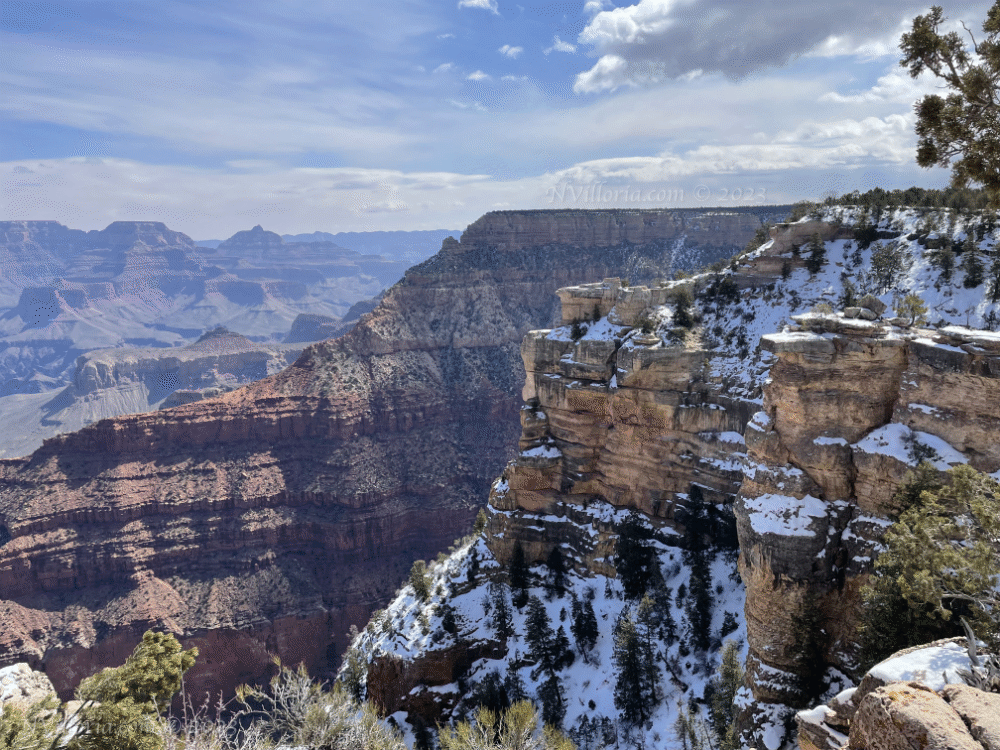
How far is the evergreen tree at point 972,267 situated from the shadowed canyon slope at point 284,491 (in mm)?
74501

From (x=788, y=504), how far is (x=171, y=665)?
2651cm

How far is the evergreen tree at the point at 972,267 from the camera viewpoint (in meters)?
45.1

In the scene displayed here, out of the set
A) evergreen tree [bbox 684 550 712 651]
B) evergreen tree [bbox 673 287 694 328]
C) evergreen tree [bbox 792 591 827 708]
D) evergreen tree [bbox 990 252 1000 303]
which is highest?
evergreen tree [bbox 990 252 1000 303]

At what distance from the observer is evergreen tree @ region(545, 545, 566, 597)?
48.6 metres

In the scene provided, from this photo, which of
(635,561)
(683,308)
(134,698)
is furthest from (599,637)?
(134,698)

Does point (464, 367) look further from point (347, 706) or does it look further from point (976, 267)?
point (347, 706)

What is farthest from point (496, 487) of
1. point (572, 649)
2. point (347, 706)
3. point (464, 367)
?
point (464, 367)

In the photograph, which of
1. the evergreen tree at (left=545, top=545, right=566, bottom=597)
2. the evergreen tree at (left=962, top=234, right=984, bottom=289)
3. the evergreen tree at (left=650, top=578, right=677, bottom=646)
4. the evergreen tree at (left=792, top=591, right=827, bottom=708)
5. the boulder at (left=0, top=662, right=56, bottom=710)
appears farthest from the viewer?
the evergreen tree at (left=545, top=545, right=566, bottom=597)

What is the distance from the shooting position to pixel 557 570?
4962 centimetres

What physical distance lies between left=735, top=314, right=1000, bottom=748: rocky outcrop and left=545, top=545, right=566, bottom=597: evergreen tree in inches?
811

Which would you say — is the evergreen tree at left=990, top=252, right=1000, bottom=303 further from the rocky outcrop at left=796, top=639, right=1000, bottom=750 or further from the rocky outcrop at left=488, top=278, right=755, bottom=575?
the rocky outcrop at left=796, top=639, right=1000, bottom=750

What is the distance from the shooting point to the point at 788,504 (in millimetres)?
28688

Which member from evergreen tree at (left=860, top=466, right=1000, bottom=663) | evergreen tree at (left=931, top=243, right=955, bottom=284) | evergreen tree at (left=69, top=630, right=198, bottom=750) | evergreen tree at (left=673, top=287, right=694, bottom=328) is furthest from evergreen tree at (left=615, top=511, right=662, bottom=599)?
evergreen tree at (left=69, top=630, right=198, bottom=750)

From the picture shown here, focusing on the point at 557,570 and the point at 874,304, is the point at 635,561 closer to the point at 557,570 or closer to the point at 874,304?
the point at 557,570
